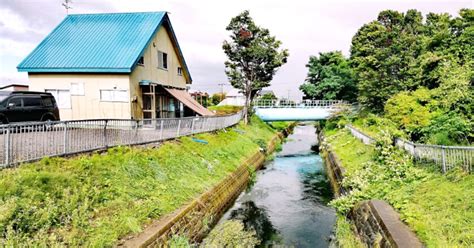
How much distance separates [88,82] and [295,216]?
1219cm

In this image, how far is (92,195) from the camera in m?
7.05

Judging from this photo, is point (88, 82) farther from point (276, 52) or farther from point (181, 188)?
point (276, 52)

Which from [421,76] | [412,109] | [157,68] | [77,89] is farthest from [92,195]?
[421,76]

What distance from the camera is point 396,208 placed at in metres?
7.86

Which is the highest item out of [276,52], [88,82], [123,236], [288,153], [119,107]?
[276,52]

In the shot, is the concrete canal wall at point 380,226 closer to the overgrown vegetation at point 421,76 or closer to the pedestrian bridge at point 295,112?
the overgrown vegetation at point 421,76

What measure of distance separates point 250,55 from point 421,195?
76.3ft

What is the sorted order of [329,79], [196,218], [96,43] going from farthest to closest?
[329,79]
[96,43]
[196,218]

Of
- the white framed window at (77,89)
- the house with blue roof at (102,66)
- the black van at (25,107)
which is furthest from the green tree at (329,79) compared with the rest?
the black van at (25,107)

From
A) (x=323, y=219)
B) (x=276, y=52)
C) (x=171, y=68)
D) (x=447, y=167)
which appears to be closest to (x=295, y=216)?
(x=323, y=219)

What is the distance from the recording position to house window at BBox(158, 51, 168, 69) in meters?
20.0

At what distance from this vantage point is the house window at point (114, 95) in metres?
16.6

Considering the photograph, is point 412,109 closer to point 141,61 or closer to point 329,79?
point 141,61

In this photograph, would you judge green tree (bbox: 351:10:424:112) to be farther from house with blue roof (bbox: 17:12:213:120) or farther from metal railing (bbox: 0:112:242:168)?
metal railing (bbox: 0:112:242:168)
